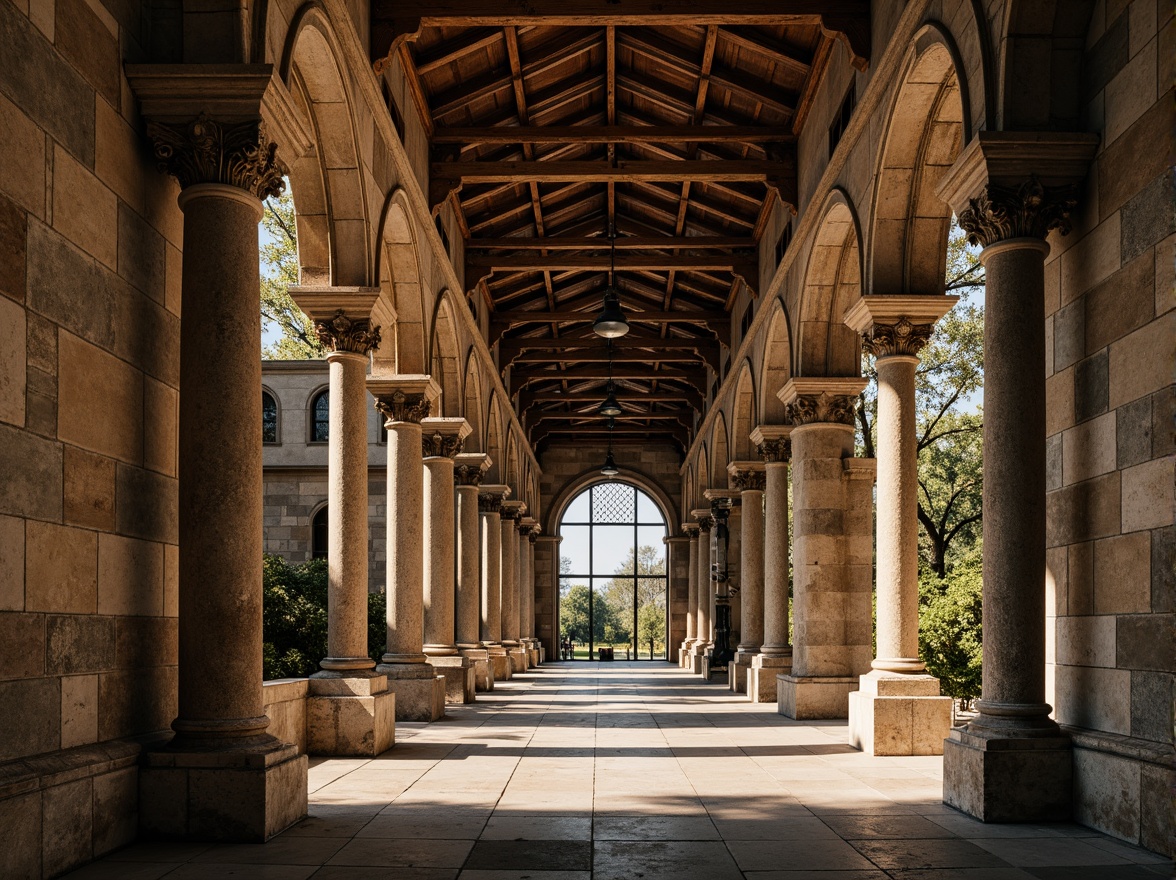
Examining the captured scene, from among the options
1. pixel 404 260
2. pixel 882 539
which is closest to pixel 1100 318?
pixel 882 539

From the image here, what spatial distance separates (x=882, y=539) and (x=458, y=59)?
7.72 m

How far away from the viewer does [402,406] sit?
46.7 feet

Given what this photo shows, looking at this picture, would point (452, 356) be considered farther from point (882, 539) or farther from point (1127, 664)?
point (1127, 664)

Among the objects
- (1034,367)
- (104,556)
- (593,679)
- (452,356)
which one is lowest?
(593,679)

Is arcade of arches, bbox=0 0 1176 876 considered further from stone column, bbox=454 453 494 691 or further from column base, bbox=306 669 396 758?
stone column, bbox=454 453 494 691

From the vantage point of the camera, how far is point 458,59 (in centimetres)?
1421

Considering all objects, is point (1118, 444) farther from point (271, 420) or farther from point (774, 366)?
point (271, 420)

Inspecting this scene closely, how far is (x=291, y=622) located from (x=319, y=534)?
11114 millimetres

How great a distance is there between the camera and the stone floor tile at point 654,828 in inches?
275

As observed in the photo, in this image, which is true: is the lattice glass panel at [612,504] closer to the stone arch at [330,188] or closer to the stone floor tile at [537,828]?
the stone arch at [330,188]

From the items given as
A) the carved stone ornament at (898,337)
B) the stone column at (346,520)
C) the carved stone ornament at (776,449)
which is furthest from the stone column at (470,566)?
the carved stone ornament at (898,337)

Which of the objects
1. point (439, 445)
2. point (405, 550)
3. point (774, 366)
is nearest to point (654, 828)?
point (405, 550)

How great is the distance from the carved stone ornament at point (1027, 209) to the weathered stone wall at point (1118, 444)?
12 centimetres

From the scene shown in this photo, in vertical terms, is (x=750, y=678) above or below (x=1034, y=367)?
below
